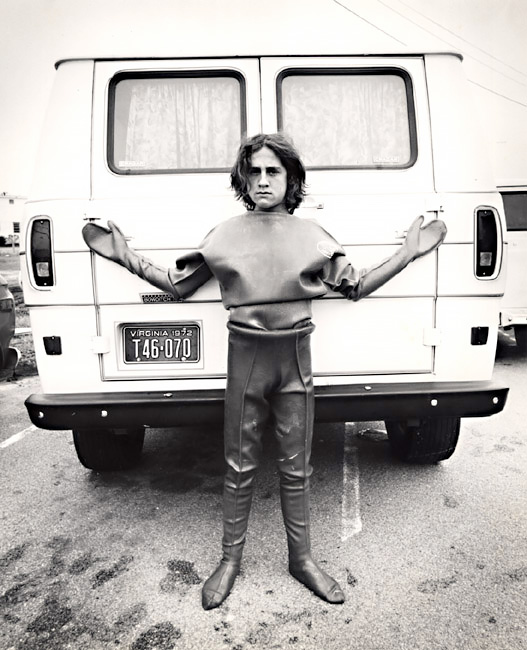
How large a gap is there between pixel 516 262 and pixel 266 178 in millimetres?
5623

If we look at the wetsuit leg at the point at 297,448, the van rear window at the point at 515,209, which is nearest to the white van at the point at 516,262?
the van rear window at the point at 515,209

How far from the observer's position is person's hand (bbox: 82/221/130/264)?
8.75 ft

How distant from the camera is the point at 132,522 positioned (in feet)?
10.00

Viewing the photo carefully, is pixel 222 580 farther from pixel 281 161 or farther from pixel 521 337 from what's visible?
pixel 521 337

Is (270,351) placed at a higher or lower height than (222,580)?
higher

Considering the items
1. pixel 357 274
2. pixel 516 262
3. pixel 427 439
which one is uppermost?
pixel 357 274

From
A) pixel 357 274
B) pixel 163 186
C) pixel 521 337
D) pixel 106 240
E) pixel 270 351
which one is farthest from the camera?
pixel 521 337

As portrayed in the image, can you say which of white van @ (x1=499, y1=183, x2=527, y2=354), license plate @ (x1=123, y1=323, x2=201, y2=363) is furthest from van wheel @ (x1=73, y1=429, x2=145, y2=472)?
white van @ (x1=499, y1=183, x2=527, y2=354)

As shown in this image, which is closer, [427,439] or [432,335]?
[432,335]

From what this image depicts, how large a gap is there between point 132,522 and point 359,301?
1664 mm

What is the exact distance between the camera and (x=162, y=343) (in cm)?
283

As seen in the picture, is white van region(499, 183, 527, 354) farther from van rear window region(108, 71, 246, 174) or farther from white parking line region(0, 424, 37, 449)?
white parking line region(0, 424, 37, 449)

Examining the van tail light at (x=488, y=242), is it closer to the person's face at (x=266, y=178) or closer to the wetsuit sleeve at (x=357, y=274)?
the wetsuit sleeve at (x=357, y=274)

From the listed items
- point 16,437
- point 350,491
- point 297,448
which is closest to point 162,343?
point 297,448
